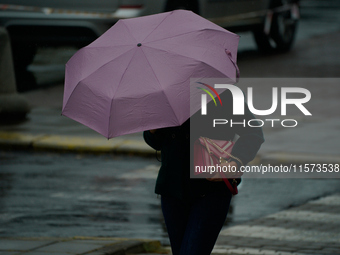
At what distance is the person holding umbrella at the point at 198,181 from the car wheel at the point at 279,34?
12661 millimetres

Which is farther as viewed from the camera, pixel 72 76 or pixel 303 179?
pixel 303 179

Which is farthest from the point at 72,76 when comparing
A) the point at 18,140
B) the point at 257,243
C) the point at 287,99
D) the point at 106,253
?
the point at 287,99

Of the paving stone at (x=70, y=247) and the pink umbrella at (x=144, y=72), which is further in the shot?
the paving stone at (x=70, y=247)

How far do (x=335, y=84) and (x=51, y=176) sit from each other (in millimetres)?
6999

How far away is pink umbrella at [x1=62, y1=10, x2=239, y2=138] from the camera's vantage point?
371 cm

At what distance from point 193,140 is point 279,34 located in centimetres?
1342

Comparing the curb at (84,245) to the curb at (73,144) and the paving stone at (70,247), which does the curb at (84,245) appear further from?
the curb at (73,144)

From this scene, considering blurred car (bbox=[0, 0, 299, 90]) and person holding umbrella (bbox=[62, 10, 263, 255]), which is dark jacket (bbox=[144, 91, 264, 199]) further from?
blurred car (bbox=[0, 0, 299, 90])

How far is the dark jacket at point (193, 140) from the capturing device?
393 cm

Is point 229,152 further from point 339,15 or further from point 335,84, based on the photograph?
point 339,15

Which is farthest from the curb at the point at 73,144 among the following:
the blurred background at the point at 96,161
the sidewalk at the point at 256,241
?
the sidewalk at the point at 256,241

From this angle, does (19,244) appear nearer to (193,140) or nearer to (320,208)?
(193,140)

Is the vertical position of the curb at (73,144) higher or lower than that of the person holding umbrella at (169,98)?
lower

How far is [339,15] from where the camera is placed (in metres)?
26.8
